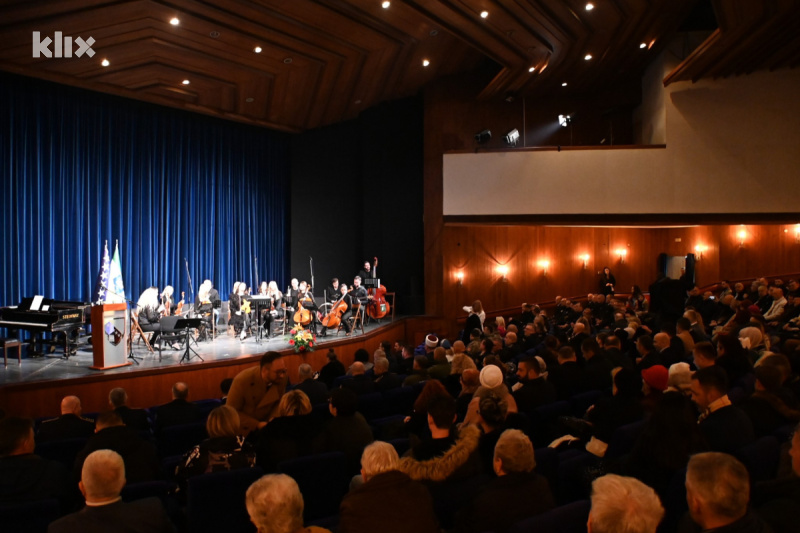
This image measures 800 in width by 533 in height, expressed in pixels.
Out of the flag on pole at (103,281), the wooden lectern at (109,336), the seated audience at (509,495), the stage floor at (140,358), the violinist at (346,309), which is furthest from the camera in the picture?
the violinist at (346,309)

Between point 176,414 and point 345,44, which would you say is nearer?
point 176,414

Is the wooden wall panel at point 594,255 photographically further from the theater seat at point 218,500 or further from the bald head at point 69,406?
the theater seat at point 218,500

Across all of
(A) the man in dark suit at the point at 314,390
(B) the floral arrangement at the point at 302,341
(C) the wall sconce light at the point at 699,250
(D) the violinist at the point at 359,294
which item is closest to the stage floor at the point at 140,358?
(B) the floral arrangement at the point at 302,341

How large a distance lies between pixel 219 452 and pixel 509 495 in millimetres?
1603

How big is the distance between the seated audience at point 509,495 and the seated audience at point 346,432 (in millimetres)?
1275

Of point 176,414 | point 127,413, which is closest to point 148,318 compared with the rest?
point 127,413

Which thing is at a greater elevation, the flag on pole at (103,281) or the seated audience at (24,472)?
the flag on pole at (103,281)

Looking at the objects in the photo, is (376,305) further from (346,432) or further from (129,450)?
(129,450)

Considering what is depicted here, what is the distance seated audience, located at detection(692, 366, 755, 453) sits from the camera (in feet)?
10.1

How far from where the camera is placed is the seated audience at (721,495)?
1901mm

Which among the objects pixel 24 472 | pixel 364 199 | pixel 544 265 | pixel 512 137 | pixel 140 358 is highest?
pixel 512 137

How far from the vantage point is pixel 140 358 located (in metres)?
8.77

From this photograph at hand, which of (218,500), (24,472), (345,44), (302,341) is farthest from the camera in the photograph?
(345,44)

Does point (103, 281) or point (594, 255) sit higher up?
point (594, 255)
